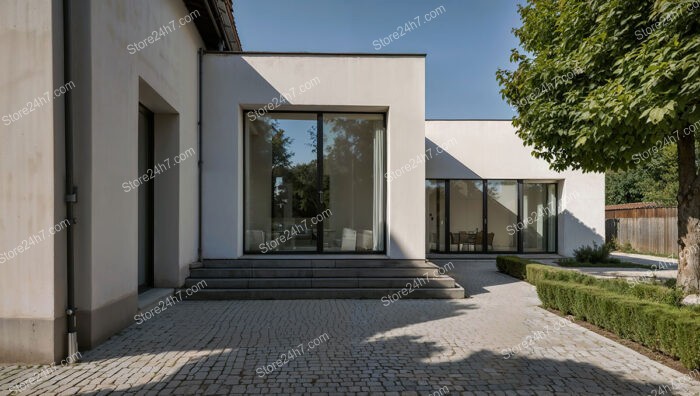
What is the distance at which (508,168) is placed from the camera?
45.9 feet

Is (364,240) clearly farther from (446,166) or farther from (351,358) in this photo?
(446,166)

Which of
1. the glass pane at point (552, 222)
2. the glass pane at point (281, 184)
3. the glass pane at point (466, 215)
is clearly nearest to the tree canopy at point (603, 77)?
the glass pane at point (281, 184)

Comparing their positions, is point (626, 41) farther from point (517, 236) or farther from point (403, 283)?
point (517, 236)

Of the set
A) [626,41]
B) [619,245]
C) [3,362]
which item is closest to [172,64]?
[3,362]

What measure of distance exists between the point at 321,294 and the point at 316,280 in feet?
1.08

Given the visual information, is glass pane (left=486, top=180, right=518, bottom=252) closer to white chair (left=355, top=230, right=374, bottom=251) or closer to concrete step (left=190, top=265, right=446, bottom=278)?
white chair (left=355, top=230, right=374, bottom=251)

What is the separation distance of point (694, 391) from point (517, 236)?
11191mm

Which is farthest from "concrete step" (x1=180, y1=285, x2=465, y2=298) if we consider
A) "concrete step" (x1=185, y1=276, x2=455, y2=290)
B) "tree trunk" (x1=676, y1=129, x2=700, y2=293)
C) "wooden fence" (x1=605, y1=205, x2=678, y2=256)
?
"wooden fence" (x1=605, y1=205, x2=678, y2=256)

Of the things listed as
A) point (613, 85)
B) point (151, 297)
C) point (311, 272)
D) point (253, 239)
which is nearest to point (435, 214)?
point (253, 239)

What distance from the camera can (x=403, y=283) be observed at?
7324mm

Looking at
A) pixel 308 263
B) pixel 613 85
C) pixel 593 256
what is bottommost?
pixel 593 256

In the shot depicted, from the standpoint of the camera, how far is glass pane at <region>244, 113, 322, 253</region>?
344 inches

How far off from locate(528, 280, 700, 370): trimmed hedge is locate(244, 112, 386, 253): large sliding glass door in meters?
3.82


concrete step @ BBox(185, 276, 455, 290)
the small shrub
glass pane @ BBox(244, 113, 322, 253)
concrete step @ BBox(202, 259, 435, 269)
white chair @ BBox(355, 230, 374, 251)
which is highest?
glass pane @ BBox(244, 113, 322, 253)
